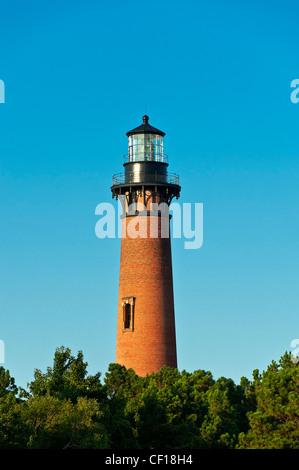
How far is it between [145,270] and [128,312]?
3658 millimetres

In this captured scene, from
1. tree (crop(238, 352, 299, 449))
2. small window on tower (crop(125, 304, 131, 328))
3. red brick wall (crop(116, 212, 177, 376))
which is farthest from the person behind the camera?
small window on tower (crop(125, 304, 131, 328))

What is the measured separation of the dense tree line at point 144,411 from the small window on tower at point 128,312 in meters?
5.26

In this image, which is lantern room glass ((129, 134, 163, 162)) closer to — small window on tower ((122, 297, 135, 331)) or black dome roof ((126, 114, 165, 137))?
black dome roof ((126, 114, 165, 137))

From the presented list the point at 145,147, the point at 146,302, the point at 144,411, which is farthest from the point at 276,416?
the point at 145,147

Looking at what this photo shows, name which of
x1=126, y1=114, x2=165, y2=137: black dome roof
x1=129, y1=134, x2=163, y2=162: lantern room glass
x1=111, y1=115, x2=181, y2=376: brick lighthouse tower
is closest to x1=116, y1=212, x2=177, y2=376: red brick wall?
x1=111, y1=115, x2=181, y2=376: brick lighthouse tower

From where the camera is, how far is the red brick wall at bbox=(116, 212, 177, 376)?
264 ft

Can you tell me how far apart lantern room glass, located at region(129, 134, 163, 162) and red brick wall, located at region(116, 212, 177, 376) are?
18.1ft

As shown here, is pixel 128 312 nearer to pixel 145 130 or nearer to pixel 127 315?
pixel 127 315

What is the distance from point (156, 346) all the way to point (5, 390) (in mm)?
21148

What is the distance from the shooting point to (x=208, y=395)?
7325cm

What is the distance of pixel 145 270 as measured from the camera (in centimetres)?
8162

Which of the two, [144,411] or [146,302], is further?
[146,302]

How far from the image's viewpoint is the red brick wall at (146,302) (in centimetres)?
8056

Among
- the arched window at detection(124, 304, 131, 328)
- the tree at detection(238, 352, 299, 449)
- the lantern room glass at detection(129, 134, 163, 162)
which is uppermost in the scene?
the lantern room glass at detection(129, 134, 163, 162)
